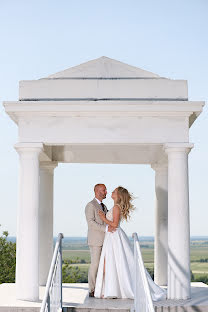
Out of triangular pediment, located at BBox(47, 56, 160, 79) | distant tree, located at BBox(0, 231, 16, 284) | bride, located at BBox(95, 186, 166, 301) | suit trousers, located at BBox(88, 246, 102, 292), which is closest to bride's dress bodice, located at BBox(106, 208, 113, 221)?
bride, located at BBox(95, 186, 166, 301)

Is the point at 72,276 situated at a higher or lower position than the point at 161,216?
lower

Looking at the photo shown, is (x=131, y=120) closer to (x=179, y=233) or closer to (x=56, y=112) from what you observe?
(x=56, y=112)

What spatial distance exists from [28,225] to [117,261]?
6.43ft

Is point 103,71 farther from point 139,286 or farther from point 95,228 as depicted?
point 139,286

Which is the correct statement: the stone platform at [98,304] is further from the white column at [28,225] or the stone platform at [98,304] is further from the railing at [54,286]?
the railing at [54,286]

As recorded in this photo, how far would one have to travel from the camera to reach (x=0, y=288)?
585 inches

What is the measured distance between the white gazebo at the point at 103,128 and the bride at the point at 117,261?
2.60 feet

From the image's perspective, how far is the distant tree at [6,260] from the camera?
977 inches

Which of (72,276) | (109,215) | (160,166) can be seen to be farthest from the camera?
(72,276)

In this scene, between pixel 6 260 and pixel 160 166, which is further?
pixel 6 260

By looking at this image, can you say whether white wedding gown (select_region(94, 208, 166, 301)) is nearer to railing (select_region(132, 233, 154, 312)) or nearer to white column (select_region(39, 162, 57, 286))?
railing (select_region(132, 233, 154, 312))

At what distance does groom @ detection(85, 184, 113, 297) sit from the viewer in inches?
498

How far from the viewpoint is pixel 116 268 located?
41.7ft

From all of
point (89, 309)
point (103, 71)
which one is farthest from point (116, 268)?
point (103, 71)
